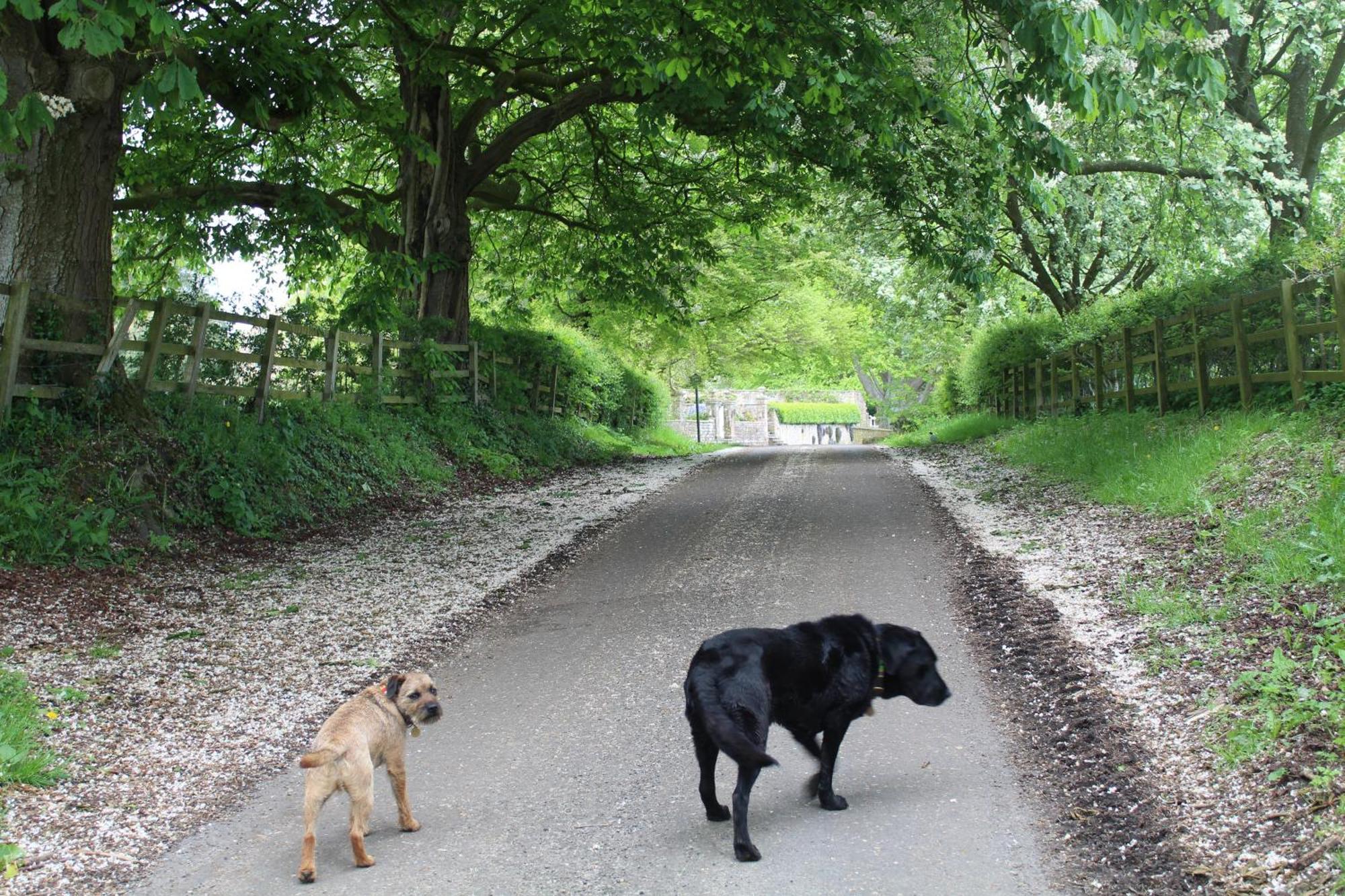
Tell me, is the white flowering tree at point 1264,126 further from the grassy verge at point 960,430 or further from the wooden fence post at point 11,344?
the wooden fence post at point 11,344

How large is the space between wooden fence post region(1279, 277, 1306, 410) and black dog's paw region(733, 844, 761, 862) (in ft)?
29.1

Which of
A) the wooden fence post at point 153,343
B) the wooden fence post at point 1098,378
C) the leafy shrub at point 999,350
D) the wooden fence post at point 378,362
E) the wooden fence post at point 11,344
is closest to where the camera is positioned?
the wooden fence post at point 11,344

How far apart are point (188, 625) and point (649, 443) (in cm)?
2432

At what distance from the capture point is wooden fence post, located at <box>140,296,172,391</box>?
12.1 meters

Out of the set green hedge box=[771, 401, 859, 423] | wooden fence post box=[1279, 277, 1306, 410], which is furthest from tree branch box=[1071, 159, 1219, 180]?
green hedge box=[771, 401, 859, 423]

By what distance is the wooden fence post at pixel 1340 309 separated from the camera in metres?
9.78

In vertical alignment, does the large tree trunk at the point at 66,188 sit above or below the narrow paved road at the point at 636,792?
above

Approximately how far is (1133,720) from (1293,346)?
7.18 metres

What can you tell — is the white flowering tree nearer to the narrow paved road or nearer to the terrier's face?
the narrow paved road

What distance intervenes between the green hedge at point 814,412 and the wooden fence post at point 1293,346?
189 feet

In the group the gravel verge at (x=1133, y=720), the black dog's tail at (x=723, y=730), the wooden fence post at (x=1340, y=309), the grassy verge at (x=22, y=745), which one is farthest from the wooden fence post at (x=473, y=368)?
the black dog's tail at (x=723, y=730)

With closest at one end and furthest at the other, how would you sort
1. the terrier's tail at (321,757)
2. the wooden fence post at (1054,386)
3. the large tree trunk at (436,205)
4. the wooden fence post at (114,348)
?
the terrier's tail at (321,757) → the wooden fence post at (114,348) → the large tree trunk at (436,205) → the wooden fence post at (1054,386)

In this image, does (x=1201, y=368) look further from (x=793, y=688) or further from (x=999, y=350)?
(x=999, y=350)

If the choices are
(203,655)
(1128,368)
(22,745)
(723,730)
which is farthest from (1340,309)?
(22,745)
